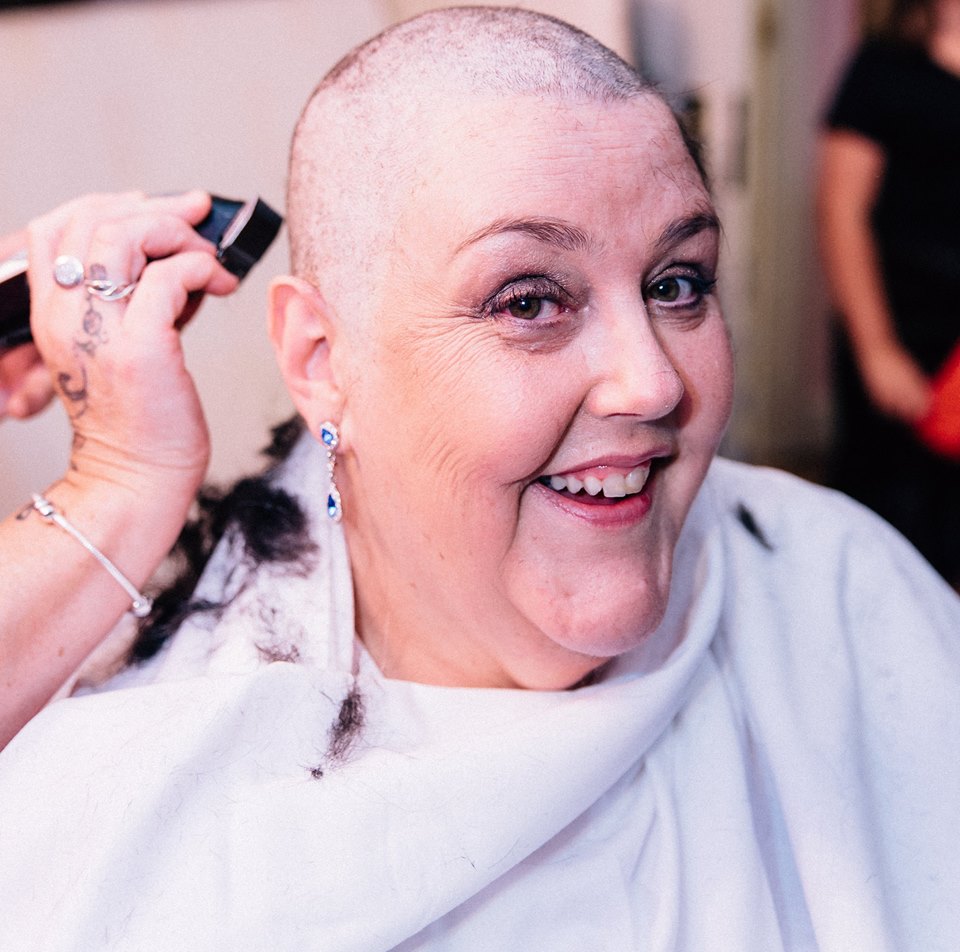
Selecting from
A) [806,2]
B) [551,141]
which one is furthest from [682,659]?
[806,2]

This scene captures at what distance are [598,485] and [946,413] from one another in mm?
1562

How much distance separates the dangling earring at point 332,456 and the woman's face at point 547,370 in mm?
27

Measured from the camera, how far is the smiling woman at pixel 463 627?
Result: 104 centimetres

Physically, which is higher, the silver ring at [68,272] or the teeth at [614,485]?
the silver ring at [68,272]

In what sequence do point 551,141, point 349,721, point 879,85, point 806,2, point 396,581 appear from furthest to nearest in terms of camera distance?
point 806,2 < point 879,85 < point 396,581 < point 349,721 < point 551,141

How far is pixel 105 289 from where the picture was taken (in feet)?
4.08

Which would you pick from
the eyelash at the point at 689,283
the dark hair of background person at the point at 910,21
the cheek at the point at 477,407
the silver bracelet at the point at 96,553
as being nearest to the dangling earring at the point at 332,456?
the cheek at the point at 477,407

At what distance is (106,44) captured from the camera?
188 centimetres

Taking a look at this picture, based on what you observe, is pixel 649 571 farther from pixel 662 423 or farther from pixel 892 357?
pixel 892 357

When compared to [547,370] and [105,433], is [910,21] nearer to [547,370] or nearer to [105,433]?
[547,370]

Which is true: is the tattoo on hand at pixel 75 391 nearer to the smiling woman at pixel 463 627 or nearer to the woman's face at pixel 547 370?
the smiling woman at pixel 463 627

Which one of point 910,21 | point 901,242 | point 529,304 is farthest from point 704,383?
point 910,21

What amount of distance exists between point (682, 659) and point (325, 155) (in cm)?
70

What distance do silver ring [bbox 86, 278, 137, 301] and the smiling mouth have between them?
0.55 metres
